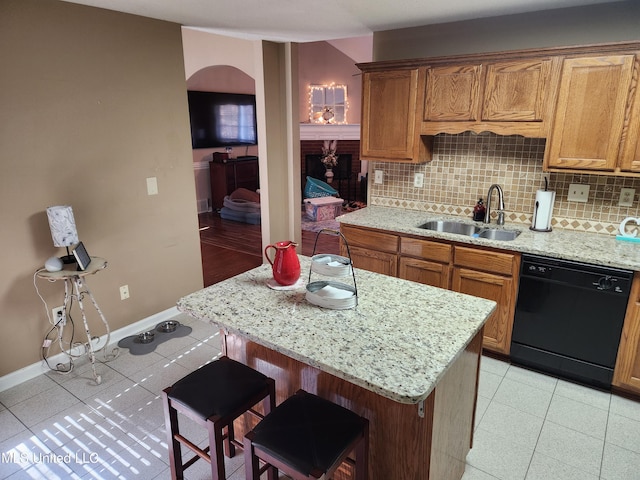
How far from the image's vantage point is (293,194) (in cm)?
470

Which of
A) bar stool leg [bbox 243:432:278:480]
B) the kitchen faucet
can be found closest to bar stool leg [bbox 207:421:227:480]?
bar stool leg [bbox 243:432:278:480]

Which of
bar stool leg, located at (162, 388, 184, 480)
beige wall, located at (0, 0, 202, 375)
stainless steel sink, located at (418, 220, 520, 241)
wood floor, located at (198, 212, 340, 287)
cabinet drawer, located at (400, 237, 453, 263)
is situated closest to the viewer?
bar stool leg, located at (162, 388, 184, 480)

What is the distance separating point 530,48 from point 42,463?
3826 millimetres

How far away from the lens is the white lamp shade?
8.35 feet

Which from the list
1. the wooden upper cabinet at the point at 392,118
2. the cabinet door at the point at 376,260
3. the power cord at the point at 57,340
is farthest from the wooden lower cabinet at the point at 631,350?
the power cord at the point at 57,340

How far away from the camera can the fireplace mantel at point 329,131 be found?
852 cm

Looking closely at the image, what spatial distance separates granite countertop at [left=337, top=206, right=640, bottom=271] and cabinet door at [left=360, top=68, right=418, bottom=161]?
20.1 inches

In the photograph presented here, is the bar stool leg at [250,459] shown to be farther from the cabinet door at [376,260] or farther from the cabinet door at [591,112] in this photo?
the cabinet door at [591,112]

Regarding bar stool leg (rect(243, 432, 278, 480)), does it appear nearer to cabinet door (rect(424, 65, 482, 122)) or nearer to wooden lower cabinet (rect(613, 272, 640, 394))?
wooden lower cabinet (rect(613, 272, 640, 394))

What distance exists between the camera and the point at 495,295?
2848 mm

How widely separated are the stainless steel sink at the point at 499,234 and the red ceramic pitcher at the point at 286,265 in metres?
1.86

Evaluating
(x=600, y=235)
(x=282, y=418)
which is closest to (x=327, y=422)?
(x=282, y=418)

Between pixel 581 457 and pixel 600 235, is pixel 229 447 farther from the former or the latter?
pixel 600 235

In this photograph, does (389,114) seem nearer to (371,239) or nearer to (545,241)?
(371,239)
